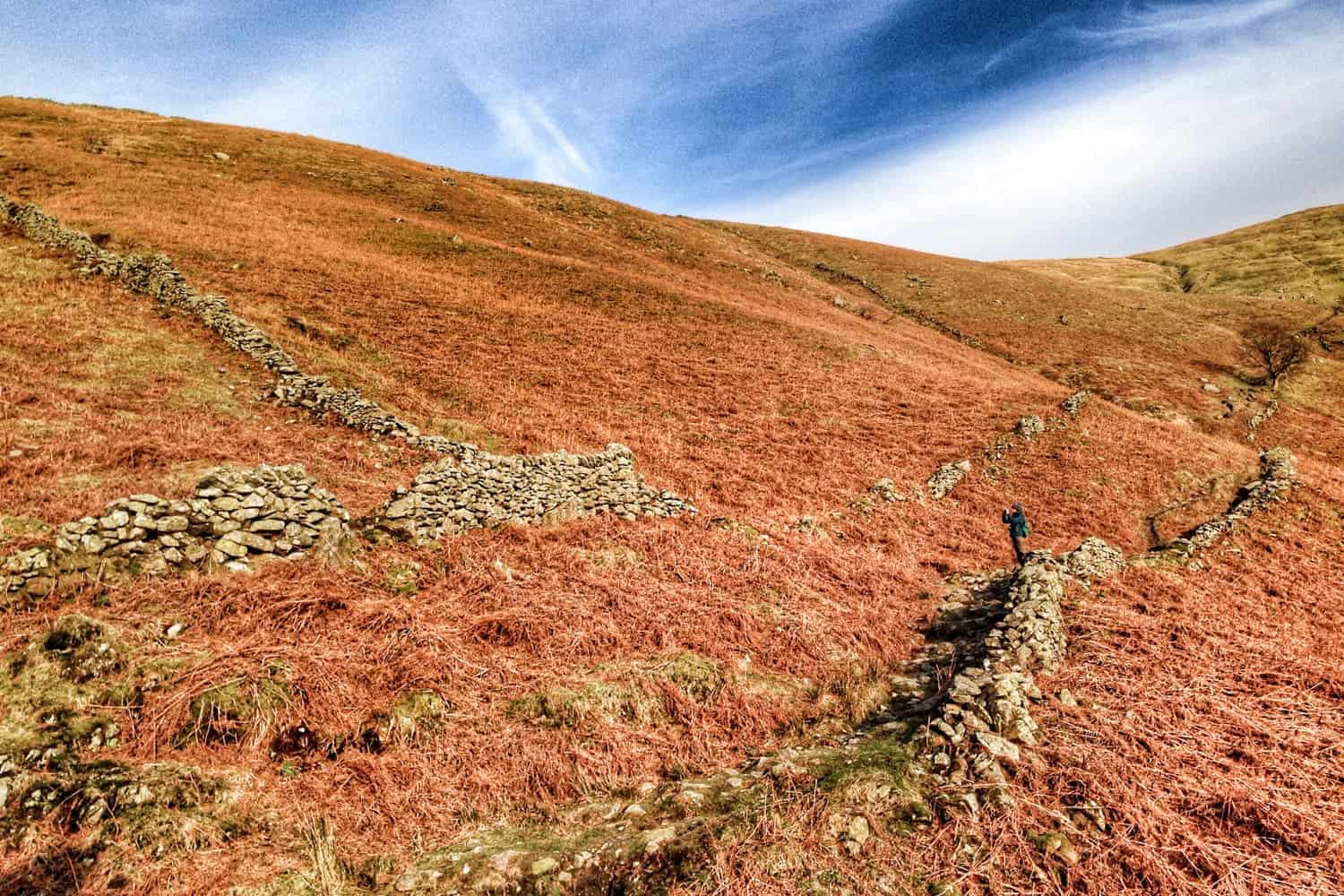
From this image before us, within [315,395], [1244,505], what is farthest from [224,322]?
[1244,505]

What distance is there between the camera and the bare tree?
40531mm

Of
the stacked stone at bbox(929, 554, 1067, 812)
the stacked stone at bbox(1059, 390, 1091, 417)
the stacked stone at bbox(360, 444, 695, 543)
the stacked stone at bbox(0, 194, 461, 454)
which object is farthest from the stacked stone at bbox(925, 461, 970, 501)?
the stacked stone at bbox(0, 194, 461, 454)

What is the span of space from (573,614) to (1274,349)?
61.5m

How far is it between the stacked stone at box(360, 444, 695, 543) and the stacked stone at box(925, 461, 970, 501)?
10.5 metres

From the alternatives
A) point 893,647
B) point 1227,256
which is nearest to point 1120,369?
point 893,647

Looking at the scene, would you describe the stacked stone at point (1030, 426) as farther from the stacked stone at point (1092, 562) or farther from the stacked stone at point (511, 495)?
the stacked stone at point (511, 495)

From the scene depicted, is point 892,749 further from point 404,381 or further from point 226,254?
point 226,254

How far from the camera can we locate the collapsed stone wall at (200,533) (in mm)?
7398

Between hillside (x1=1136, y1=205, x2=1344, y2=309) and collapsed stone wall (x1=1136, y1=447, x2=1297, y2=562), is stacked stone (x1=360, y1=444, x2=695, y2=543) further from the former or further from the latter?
hillside (x1=1136, y1=205, x2=1344, y2=309)

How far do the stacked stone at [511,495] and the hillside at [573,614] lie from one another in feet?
0.27

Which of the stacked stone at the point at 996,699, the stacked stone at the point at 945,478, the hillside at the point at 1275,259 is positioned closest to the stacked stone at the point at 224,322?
the stacked stone at the point at 996,699

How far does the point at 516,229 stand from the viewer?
44.0m

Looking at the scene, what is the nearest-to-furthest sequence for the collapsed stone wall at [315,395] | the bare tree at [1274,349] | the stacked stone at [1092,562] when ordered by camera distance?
the stacked stone at [1092,562], the collapsed stone wall at [315,395], the bare tree at [1274,349]

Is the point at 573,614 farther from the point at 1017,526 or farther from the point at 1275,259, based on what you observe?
the point at 1275,259
